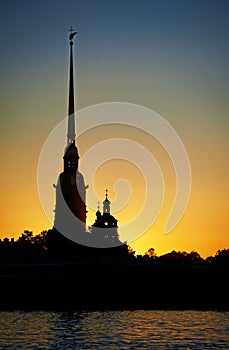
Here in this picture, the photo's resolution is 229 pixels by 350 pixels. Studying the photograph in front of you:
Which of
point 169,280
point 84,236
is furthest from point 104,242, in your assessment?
point 169,280

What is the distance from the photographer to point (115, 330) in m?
46.5

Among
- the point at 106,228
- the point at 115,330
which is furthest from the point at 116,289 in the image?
the point at 106,228

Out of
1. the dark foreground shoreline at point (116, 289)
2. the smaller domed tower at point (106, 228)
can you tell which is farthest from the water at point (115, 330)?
the smaller domed tower at point (106, 228)

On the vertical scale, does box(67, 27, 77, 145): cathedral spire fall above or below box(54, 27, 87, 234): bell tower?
above

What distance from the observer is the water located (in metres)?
40.3

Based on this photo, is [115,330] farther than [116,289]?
No

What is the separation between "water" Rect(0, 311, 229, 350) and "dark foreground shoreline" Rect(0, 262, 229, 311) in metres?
5.93

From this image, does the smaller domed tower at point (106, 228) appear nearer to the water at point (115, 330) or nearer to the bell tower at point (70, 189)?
the bell tower at point (70, 189)

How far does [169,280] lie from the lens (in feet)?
225

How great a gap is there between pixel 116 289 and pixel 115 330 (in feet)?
68.6

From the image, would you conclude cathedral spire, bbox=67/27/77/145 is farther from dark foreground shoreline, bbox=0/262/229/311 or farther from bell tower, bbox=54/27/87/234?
dark foreground shoreline, bbox=0/262/229/311

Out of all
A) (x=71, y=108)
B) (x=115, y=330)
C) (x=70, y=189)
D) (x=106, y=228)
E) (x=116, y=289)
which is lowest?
(x=115, y=330)

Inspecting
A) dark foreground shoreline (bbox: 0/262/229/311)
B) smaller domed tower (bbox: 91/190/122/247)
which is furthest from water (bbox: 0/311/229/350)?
smaller domed tower (bbox: 91/190/122/247)

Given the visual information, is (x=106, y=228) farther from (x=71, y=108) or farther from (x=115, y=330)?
(x=115, y=330)
